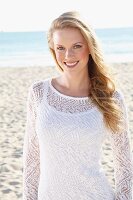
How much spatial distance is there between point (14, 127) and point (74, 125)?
6.66 metres

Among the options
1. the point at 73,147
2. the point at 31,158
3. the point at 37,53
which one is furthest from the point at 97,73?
the point at 37,53

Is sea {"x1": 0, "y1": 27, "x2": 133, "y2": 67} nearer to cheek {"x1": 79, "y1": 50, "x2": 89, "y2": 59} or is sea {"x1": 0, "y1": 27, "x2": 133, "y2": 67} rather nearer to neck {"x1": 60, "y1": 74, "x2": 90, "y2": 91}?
neck {"x1": 60, "y1": 74, "x2": 90, "y2": 91}

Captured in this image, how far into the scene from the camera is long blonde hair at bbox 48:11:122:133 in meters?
2.19

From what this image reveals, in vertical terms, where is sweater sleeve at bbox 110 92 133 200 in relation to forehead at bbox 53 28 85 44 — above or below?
below

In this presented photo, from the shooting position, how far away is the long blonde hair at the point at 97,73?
86.4 inches

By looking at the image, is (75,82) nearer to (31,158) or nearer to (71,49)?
(71,49)

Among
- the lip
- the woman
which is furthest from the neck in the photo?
the lip

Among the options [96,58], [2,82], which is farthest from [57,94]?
[2,82]

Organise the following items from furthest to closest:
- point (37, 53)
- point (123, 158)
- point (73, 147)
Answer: point (37, 53) → point (123, 158) → point (73, 147)

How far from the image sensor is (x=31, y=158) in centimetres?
237

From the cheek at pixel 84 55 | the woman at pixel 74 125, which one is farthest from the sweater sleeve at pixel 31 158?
the cheek at pixel 84 55

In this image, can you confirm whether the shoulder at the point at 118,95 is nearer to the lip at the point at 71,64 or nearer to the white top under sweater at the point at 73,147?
the white top under sweater at the point at 73,147

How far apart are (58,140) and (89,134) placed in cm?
14

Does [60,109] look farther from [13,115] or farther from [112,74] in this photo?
[13,115]
